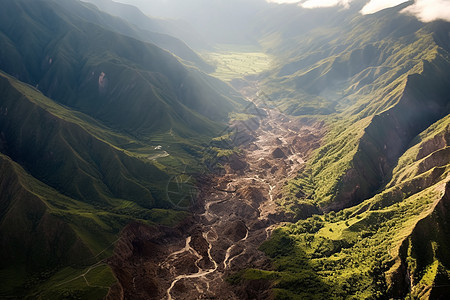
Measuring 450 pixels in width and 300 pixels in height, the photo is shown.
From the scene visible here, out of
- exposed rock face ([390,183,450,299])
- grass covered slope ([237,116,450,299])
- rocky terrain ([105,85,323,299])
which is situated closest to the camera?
exposed rock face ([390,183,450,299])

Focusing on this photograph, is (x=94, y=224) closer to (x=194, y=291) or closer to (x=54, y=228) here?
(x=54, y=228)

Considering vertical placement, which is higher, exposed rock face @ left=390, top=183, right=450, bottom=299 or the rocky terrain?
the rocky terrain

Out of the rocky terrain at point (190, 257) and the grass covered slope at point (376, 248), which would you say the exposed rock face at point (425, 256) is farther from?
the rocky terrain at point (190, 257)

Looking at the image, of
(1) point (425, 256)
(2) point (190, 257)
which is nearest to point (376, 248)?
(1) point (425, 256)

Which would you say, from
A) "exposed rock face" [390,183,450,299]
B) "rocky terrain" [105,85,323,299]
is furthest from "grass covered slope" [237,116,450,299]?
"rocky terrain" [105,85,323,299]

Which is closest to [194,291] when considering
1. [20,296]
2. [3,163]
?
[20,296]

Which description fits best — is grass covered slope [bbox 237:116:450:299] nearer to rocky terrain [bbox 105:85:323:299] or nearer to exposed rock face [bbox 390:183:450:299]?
exposed rock face [bbox 390:183:450:299]

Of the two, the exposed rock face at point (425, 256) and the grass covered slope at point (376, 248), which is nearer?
the exposed rock face at point (425, 256)

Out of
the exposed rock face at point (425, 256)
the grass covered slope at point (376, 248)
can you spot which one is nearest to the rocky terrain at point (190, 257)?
the grass covered slope at point (376, 248)

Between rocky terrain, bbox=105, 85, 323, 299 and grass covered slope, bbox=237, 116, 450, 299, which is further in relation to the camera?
rocky terrain, bbox=105, 85, 323, 299

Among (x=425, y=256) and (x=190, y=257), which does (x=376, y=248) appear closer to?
(x=425, y=256)

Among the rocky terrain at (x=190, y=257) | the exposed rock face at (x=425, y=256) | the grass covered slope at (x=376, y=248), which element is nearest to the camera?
the exposed rock face at (x=425, y=256)
